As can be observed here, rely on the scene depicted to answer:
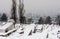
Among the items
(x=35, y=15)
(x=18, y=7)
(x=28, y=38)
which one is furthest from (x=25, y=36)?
(x=35, y=15)

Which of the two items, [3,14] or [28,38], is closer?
[28,38]

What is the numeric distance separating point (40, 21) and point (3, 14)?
248 centimetres

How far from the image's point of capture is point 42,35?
6.38 meters

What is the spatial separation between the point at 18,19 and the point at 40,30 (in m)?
3.18

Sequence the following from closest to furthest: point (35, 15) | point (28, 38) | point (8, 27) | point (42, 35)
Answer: point (28, 38) → point (42, 35) → point (8, 27) → point (35, 15)

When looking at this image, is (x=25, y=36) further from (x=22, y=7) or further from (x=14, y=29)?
(x=22, y=7)

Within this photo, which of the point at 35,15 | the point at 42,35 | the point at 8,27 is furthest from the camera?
the point at 35,15

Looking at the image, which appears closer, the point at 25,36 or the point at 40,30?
the point at 25,36

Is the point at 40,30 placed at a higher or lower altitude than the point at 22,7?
lower

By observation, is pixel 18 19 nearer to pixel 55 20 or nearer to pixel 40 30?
pixel 55 20

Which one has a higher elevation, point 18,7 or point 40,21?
point 18,7

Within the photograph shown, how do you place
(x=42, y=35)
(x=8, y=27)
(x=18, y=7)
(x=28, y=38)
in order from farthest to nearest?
(x=18, y=7) < (x=8, y=27) < (x=42, y=35) < (x=28, y=38)

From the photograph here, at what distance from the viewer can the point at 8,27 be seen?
6.92 metres

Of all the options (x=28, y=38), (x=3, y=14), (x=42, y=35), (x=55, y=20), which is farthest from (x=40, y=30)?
(x=3, y=14)
